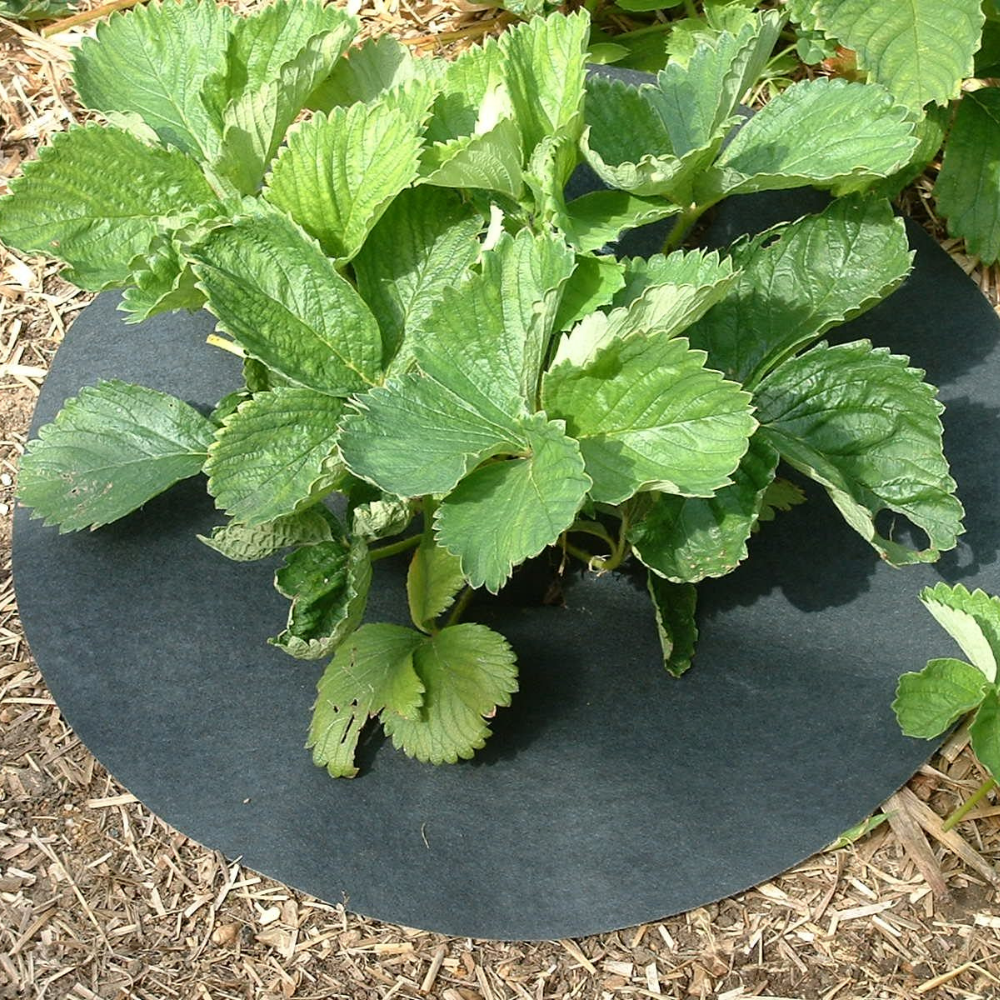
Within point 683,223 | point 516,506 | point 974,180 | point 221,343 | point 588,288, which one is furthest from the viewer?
point 974,180

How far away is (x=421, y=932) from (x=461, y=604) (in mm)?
316

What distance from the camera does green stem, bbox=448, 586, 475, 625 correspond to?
1.28 meters

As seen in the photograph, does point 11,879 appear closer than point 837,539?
Yes

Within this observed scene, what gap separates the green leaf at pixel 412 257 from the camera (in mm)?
1157

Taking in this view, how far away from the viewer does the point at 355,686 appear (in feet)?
3.86

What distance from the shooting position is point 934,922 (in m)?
1.19

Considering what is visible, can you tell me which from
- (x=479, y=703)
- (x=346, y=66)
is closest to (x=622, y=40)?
(x=346, y=66)

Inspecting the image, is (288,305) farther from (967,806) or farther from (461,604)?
(967,806)

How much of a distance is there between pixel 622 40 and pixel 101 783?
121 cm

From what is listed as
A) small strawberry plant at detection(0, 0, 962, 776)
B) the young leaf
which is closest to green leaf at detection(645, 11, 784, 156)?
small strawberry plant at detection(0, 0, 962, 776)

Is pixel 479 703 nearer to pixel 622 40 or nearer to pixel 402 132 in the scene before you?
pixel 402 132

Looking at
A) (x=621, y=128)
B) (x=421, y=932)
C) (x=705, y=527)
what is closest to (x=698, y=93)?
(x=621, y=128)

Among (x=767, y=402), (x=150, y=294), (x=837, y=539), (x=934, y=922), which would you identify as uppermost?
(x=150, y=294)

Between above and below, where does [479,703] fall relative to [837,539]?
above
